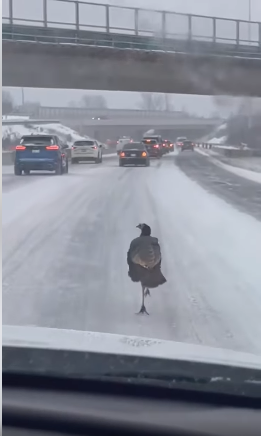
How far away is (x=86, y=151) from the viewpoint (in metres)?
26.1

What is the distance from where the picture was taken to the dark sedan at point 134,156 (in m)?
27.0

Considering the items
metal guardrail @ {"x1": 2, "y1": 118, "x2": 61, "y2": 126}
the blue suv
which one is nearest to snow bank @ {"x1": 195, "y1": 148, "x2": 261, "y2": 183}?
the blue suv

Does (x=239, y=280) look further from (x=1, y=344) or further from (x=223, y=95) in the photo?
(x=223, y=95)

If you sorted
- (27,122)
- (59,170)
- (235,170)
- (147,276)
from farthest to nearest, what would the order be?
(235,170) < (59,170) < (27,122) < (147,276)

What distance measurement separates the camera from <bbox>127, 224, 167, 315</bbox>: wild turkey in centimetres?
805

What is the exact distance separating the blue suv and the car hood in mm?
17662

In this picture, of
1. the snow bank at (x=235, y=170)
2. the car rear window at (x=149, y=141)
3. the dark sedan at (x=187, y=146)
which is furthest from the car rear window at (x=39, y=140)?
the snow bank at (x=235, y=170)

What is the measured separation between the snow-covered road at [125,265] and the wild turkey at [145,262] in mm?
147

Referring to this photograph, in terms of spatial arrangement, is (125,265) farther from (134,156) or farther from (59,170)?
(134,156)

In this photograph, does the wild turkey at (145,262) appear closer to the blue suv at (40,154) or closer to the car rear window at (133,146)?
the blue suv at (40,154)

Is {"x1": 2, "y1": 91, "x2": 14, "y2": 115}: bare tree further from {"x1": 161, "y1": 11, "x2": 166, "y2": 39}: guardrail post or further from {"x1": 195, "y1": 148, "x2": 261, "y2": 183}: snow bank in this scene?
{"x1": 195, "y1": 148, "x2": 261, "y2": 183}: snow bank

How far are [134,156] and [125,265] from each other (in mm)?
18447

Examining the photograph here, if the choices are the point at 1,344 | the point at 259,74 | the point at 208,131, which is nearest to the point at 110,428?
the point at 1,344

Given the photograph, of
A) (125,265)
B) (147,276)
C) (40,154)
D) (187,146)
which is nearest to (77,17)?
(40,154)
